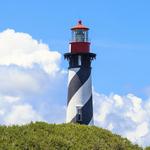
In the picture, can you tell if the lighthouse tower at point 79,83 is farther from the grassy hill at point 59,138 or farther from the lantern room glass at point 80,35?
the grassy hill at point 59,138

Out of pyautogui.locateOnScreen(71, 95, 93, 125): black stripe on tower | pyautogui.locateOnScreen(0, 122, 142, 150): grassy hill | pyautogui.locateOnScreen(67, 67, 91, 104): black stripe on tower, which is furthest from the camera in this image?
pyautogui.locateOnScreen(67, 67, 91, 104): black stripe on tower

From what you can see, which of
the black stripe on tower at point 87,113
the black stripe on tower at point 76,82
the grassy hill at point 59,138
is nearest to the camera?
the grassy hill at point 59,138

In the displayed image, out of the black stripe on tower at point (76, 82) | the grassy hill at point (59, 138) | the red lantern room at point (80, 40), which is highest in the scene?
the red lantern room at point (80, 40)

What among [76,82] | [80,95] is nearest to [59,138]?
[80,95]

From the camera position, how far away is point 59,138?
967 inches

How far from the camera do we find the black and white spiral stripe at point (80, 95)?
44.8 metres

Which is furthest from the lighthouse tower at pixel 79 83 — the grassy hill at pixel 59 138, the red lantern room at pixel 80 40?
the grassy hill at pixel 59 138

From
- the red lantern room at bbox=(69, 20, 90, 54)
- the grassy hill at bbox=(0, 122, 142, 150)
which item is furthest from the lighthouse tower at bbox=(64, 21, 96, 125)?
the grassy hill at bbox=(0, 122, 142, 150)

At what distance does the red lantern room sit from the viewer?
4678 cm

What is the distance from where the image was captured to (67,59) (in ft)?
154

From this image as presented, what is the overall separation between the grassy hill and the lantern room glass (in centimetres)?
1928

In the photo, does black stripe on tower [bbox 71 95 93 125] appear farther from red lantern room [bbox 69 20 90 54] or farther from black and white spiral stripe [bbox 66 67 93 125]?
red lantern room [bbox 69 20 90 54]

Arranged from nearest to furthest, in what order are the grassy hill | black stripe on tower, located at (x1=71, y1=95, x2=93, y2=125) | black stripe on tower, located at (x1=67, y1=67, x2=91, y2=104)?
1. the grassy hill
2. black stripe on tower, located at (x1=71, y1=95, x2=93, y2=125)
3. black stripe on tower, located at (x1=67, y1=67, x2=91, y2=104)

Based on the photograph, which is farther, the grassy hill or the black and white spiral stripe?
the black and white spiral stripe
